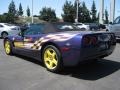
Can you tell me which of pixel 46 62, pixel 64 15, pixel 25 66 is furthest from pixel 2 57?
pixel 64 15

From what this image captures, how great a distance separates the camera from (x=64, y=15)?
64.4m

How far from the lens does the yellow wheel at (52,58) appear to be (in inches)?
245

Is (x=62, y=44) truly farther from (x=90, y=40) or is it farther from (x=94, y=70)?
(x=94, y=70)

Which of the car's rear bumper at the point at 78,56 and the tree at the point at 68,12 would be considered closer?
the car's rear bumper at the point at 78,56

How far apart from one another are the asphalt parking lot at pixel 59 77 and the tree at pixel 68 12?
5587 centimetres

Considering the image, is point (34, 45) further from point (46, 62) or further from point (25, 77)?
point (25, 77)

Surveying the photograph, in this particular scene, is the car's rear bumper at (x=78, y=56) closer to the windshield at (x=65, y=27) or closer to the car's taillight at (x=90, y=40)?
the car's taillight at (x=90, y=40)

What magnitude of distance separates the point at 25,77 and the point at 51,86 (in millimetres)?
971

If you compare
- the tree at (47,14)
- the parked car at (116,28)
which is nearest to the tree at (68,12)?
the tree at (47,14)

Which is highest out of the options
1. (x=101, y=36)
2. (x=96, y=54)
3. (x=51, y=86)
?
(x=101, y=36)

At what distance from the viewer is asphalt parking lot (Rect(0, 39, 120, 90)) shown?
209 inches

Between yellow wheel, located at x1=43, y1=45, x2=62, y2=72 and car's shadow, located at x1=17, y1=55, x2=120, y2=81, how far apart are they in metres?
0.26

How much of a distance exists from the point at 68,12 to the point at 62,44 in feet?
188

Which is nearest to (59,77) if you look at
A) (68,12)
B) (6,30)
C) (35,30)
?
(35,30)
